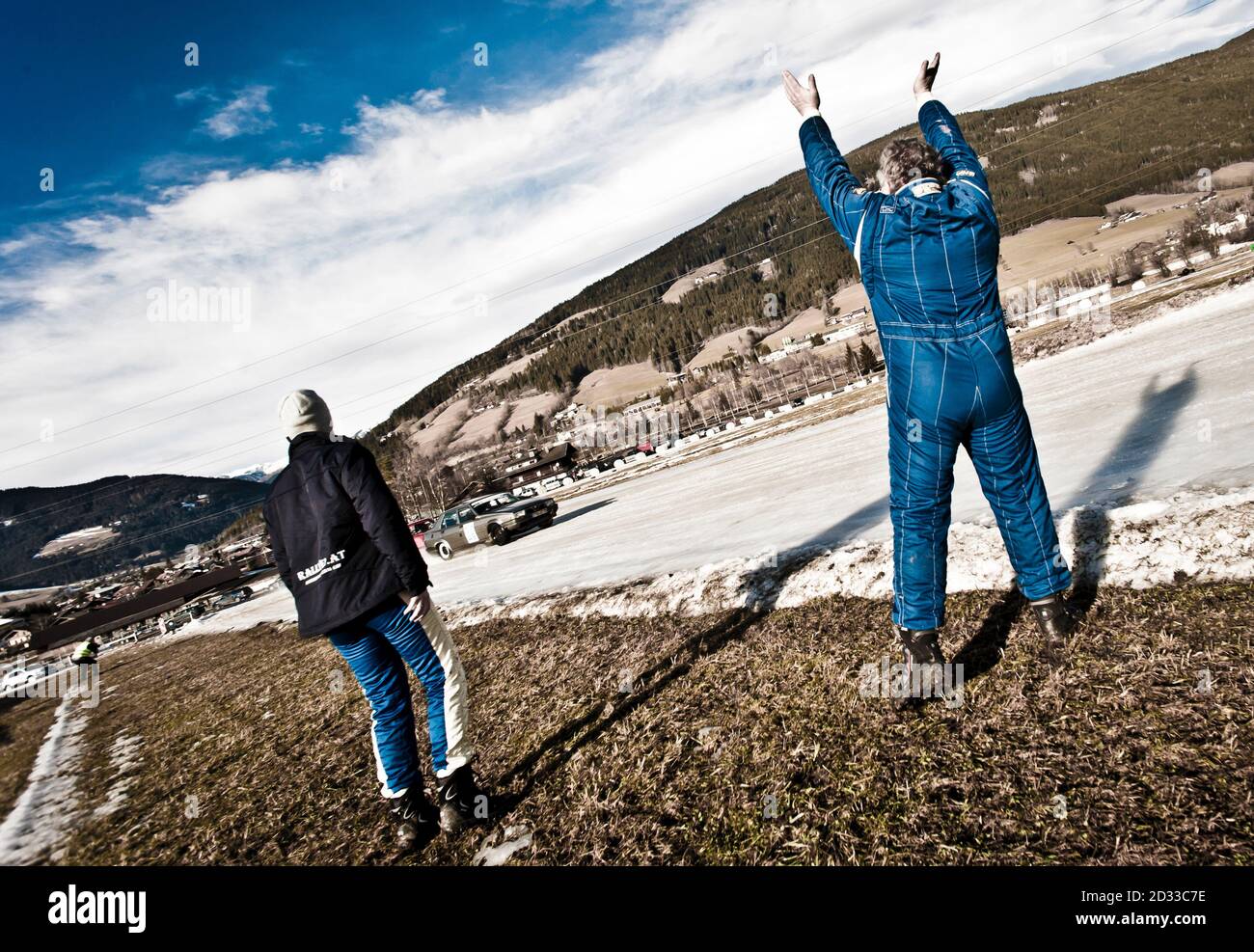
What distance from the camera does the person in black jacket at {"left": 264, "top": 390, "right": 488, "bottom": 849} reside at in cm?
309

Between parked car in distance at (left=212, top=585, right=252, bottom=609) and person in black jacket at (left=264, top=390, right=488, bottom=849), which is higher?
person in black jacket at (left=264, top=390, right=488, bottom=849)

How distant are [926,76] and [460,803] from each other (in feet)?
15.5

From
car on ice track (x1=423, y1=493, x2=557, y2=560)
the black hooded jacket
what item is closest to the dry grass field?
the black hooded jacket

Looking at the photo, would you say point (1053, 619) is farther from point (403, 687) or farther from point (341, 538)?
point (341, 538)

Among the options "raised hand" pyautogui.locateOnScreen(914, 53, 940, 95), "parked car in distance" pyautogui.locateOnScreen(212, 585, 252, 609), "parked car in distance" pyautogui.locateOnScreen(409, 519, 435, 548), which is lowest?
"parked car in distance" pyautogui.locateOnScreen(212, 585, 252, 609)

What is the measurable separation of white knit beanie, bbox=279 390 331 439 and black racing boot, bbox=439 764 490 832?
6.76 feet

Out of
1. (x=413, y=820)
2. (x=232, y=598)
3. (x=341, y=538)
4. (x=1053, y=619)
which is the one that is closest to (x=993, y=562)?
(x=1053, y=619)

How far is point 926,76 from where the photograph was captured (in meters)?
3.21

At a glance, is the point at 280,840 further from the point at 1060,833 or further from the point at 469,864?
the point at 1060,833

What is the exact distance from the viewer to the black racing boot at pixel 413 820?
329 cm

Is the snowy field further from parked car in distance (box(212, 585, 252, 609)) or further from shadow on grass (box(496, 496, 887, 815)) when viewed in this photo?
parked car in distance (box(212, 585, 252, 609))

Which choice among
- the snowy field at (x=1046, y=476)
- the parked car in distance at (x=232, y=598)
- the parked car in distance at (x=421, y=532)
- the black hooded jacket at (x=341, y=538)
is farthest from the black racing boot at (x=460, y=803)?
the parked car in distance at (x=232, y=598)

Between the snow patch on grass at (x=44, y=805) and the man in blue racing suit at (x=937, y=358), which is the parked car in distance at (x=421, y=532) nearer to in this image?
the snow patch on grass at (x=44, y=805)
